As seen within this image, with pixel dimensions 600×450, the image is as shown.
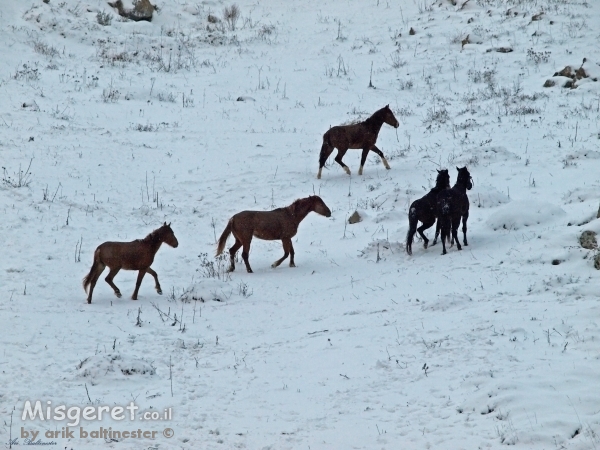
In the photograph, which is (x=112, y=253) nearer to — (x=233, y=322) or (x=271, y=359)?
(x=233, y=322)

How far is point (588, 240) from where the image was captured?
10.2 m

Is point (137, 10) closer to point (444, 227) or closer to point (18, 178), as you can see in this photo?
point (18, 178)

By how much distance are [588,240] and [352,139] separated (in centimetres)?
773

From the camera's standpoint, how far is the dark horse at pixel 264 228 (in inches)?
482

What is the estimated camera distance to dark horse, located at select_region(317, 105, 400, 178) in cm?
1672

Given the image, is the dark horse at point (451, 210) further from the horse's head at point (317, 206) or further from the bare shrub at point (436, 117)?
the bare shrub at point (436, 117)

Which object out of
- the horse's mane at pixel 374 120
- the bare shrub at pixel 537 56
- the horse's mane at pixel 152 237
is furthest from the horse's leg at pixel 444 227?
the bare shrub at pixel 537 56

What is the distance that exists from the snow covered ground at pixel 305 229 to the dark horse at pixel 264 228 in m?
0.46

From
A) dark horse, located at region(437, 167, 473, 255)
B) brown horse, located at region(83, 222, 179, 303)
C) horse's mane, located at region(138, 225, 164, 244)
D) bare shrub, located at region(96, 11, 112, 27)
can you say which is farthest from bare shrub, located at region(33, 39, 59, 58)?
dark horse, located at region(437, 167, 473, 255)

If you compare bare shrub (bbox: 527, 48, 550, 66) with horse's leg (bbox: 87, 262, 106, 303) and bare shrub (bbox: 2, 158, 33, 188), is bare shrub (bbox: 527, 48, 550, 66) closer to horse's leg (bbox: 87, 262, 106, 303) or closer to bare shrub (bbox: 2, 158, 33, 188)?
bare shrub (bbox: 2, 158, 33, 188)

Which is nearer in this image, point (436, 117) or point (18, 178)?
point (18, 178)

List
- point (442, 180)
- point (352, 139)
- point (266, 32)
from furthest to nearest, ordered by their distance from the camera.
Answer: point (266, 32) → point (352, 139) → point (442, 180)

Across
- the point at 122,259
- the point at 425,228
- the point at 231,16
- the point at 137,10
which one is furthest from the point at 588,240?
the point at 137,10

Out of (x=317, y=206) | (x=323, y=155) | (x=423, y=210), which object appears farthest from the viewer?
(x=323, y=155)
